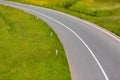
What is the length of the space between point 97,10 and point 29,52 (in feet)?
95.1

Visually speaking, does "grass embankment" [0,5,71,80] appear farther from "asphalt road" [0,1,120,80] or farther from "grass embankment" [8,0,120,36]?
"grass embankment" [8,0,120,36]

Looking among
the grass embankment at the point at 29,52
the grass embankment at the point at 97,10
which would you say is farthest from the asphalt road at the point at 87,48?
the grass embankment at the point at 97,10

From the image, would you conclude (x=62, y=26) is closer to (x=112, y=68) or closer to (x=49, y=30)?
(x=49, y=30)

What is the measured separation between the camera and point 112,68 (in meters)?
24.3

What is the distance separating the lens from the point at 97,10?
57.8 metres

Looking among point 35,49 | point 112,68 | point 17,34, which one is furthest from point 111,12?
point 112,68

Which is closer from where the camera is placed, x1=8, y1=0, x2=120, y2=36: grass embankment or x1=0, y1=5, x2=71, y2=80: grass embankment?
x1=0, y1=5, x2=71, y2=80: grass embankment

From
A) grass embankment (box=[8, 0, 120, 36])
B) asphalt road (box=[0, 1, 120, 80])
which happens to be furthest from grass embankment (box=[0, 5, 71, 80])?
grass embankment (box=[8, 0, 120, 36])

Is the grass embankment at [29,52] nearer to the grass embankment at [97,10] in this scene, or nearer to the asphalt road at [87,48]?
the asphalt road at [87,48]

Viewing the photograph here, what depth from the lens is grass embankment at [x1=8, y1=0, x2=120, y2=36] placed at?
1806 inches

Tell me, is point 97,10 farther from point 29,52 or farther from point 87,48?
point 29,52

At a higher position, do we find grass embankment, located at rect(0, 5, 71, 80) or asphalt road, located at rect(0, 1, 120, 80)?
asphalt road, located at rect(0, 1, 120, 80)

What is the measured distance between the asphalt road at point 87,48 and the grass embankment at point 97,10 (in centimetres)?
302

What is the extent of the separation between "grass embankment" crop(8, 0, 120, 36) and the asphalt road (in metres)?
3.02
